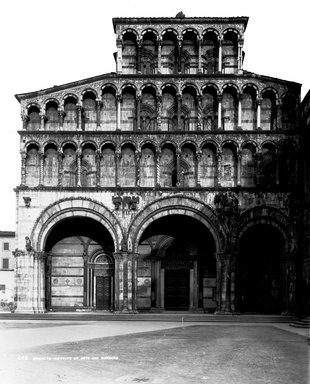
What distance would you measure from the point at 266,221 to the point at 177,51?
11.3m

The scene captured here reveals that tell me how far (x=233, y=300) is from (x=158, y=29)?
16266 millimetres

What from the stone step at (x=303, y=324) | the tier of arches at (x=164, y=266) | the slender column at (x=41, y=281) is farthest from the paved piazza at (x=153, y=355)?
the tier of arches at (x=164, y=266)

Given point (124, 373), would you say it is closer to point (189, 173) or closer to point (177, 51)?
point (189, 173)

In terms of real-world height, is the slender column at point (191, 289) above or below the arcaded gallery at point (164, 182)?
below

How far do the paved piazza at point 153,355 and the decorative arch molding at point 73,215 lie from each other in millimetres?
7347

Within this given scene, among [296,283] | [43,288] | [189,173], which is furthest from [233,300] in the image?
[43,288]

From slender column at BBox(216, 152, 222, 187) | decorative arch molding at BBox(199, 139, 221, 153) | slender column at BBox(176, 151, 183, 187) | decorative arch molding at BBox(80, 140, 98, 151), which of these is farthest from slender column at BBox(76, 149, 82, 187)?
slender column at BBox(216, 152, 222, 187)

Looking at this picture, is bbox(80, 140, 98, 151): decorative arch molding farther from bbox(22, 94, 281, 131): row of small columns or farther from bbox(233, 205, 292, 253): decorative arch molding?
bbox(233, 205, 292, 253): decorative arch molding

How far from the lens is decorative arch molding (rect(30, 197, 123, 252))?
103 ft

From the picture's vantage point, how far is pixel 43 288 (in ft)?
103

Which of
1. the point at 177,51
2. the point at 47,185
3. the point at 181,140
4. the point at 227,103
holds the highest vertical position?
the point at 177,51

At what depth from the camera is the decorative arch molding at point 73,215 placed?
1237 inches

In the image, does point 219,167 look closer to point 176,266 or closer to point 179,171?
point 179,171

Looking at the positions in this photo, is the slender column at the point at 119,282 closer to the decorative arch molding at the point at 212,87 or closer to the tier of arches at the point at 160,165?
the tier of arches at the point at 160,165
